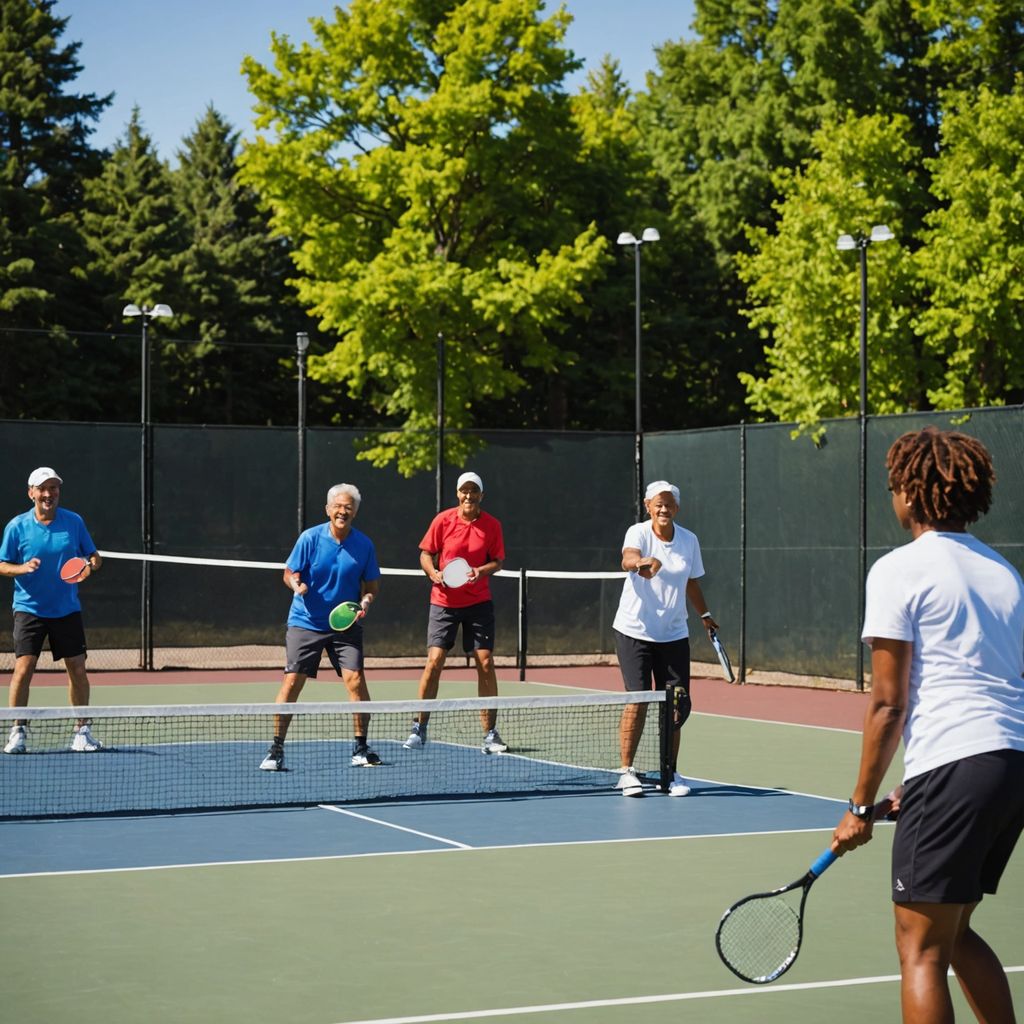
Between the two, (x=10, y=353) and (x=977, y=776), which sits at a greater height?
(x=10, y=353)

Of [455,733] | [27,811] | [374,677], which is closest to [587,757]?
[455,733]

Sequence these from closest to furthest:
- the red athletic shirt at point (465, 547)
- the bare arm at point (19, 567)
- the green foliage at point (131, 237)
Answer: the bare arm at point (19, 567), the red athletic shirt at point (465, 547), the green foliage at point (131, 237)

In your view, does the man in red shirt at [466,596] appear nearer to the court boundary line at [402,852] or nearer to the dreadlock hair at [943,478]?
the court boundary line at [402,852]

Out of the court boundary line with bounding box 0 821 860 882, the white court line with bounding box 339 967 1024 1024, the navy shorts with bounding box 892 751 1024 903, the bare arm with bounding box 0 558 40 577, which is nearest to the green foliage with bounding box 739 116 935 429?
the bare arm with bounding box 0 558 40 577

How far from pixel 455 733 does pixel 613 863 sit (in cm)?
513

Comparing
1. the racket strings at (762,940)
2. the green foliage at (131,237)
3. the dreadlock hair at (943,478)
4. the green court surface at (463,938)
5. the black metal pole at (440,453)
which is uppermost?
the green foliage at (131,237)

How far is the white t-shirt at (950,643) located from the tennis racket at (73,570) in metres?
7.33

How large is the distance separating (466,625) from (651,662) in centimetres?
221

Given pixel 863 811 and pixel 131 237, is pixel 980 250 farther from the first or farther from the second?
pixel 863 811

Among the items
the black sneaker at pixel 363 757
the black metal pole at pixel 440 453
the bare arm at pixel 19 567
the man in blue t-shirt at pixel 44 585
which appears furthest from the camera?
the black metal pole at pixel 440 453

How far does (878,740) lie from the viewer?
379cm

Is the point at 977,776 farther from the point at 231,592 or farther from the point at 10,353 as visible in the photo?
the point at 10,353

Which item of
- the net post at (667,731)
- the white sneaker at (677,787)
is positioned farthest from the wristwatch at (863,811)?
the white sneaker at (677,787)

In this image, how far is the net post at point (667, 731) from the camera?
30.0ft
